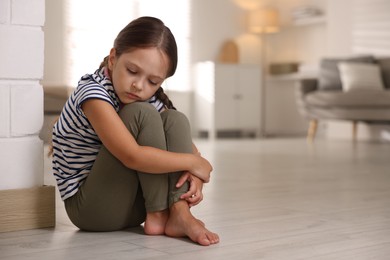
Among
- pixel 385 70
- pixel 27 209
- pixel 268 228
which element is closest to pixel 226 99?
pixel 385 70

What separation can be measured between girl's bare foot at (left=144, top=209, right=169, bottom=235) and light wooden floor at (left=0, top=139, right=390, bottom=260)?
2 centimetres

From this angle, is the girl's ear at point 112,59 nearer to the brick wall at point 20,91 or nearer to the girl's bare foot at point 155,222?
the brick wall at point 20,91

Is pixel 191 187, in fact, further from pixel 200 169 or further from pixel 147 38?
pixel 147 38

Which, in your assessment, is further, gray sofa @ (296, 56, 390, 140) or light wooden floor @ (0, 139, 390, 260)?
gray sofa @ (296, 56, 390, 140)

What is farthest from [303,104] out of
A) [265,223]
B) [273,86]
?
[265,223]

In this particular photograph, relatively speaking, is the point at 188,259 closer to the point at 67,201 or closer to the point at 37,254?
the point at 37,254

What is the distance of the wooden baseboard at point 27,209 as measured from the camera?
1499 millimetres

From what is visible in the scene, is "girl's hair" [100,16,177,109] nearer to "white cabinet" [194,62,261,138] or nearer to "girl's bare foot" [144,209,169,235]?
"girl's bare foot" [144,209,169,235]

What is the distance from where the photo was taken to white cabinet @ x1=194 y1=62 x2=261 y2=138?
7.47 metres

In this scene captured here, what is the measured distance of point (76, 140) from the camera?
1465 millimetres

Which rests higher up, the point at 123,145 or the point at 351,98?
the point at 123,145

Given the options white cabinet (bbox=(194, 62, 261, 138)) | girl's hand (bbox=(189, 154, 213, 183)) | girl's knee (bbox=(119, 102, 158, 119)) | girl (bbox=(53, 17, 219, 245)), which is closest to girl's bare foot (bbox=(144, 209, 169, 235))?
girl (bbox=(53, 17, 219, 245))

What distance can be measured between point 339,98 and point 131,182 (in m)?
4.80

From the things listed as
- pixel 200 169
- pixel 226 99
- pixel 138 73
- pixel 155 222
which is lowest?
pixel 226 99
